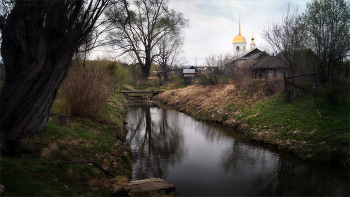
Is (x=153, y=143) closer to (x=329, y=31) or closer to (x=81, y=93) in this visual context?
(x=81, y=93)

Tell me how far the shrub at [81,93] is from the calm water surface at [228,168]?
2.50 meters

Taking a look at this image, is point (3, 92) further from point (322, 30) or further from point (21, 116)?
point (322, 30)

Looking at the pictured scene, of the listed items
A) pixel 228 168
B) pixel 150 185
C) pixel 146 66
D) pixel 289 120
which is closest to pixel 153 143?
pixel 228 168

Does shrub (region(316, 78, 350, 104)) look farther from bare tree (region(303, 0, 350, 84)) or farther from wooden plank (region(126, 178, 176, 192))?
wooden plank (region(126, 178, 176, 192))

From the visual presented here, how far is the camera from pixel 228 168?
910 cm

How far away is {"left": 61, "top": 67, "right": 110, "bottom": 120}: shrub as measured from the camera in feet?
36.8

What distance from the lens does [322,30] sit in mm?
14195

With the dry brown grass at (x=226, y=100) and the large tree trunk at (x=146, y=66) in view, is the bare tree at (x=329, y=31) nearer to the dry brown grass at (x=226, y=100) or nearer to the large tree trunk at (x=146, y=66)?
the dry brown grass at (x=226, y=100)

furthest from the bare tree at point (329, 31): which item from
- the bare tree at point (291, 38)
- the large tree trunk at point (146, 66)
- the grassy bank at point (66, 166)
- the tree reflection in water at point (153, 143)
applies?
the large tree trunk at point (146, 66)

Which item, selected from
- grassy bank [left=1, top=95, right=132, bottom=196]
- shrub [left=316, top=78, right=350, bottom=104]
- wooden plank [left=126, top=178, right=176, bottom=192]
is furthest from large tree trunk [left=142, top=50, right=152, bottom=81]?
wooden plank [left=126, top=178, right=176, bottom=192]

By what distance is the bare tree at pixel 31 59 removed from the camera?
6266 mm

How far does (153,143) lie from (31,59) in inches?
283

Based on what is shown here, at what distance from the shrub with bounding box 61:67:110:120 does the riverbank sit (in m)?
7.83

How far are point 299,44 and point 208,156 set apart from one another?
29.2 ft
